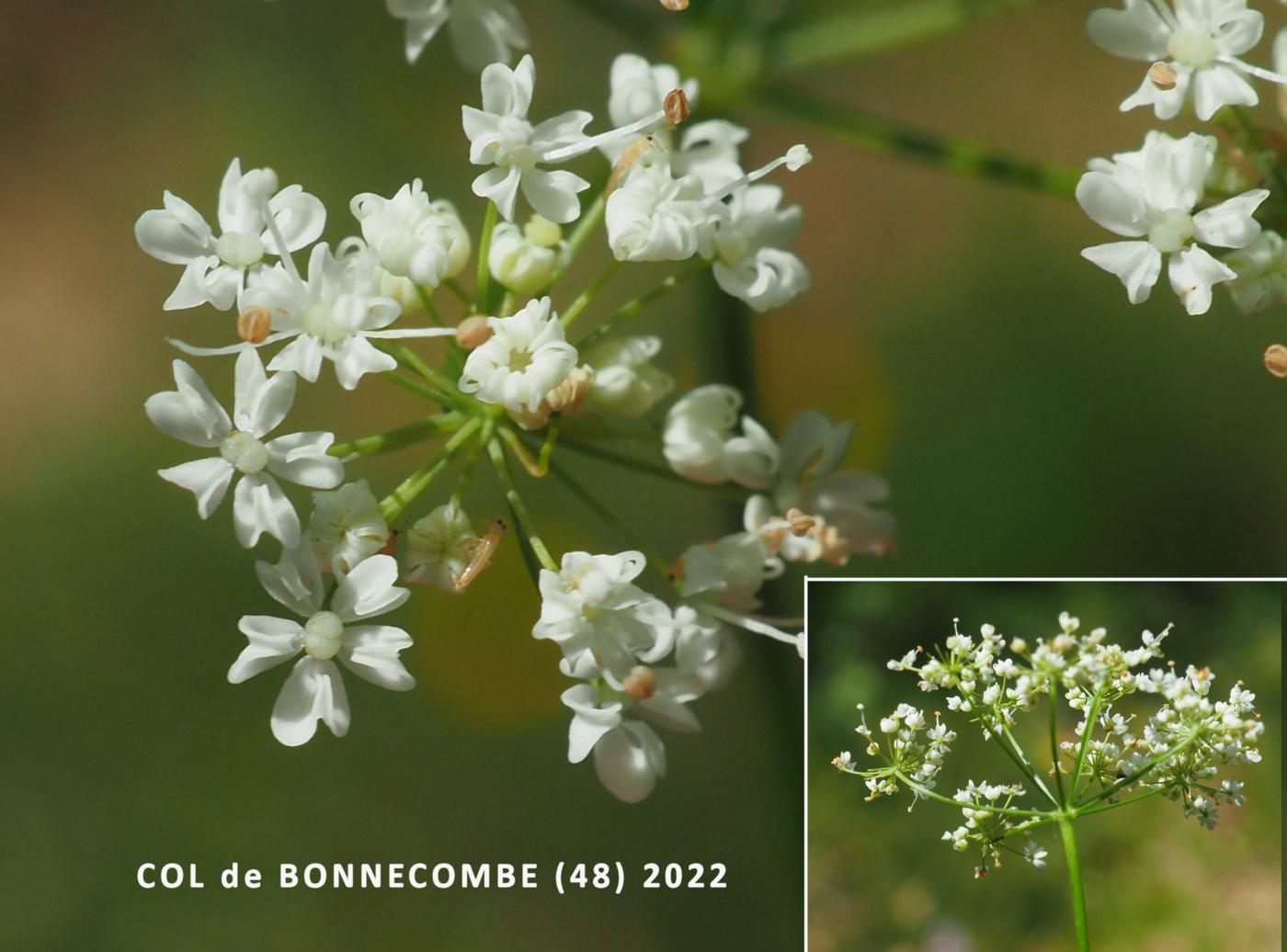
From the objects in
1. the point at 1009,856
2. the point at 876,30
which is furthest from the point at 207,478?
the point at 1009,856

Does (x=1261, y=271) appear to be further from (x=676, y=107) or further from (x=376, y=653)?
(x=376, y=653)

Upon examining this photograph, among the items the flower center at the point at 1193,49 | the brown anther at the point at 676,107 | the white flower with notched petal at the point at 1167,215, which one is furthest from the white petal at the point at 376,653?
the flower center at the point at 1193,49

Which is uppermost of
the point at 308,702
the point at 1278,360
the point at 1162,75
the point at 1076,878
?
the point at 1162,75

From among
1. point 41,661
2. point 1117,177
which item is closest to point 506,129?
point 1117,177

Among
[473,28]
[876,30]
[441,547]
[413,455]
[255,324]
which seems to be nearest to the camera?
[255,324]

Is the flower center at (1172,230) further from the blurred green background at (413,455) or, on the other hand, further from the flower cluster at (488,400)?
the blurred green background at (413,455)

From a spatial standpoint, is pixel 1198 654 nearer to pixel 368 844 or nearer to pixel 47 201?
pixel 368 844

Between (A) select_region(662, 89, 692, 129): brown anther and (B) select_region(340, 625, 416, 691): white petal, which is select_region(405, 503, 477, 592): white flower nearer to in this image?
(B) select_region(340, 625, 416, 691): white petal
